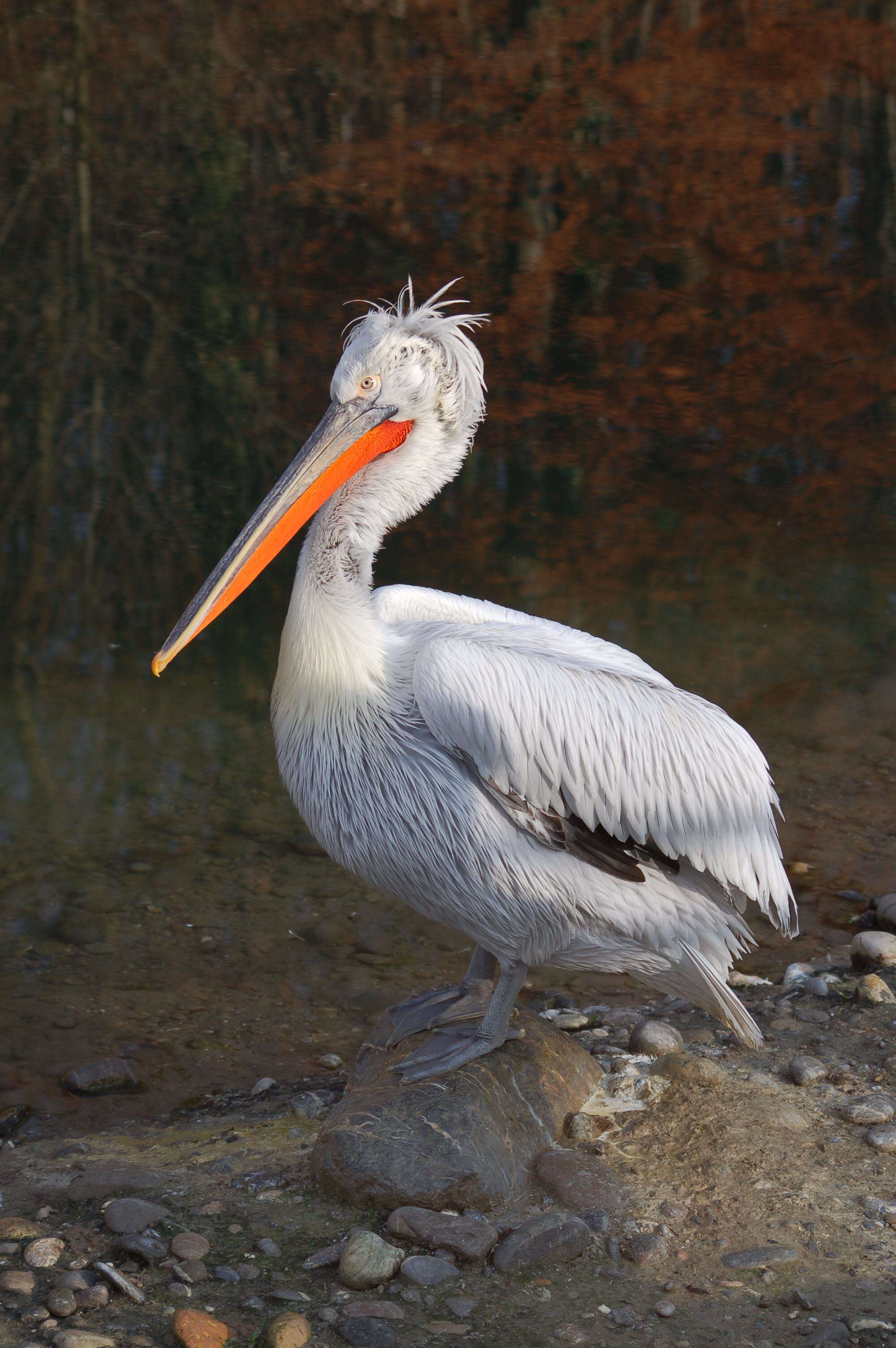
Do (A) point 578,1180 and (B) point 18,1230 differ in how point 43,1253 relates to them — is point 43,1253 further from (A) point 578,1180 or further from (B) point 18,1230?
(A) point 578,1180

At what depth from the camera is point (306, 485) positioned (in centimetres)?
351

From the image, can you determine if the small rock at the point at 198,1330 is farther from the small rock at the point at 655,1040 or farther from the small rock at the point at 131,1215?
the small rock at the point at 655,1040

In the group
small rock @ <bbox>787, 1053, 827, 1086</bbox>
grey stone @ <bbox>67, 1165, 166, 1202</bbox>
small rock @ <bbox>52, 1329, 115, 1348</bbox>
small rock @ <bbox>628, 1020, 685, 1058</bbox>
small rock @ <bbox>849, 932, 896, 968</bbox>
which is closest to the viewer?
small rock @ <bbox>52, 1329, 115, 1348</bbox>

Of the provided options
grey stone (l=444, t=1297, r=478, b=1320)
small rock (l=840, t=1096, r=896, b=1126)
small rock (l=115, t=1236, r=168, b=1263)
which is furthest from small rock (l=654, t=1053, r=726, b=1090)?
small rock (l=115, t=1236, r=168, b=1263)

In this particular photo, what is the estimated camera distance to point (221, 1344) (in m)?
2.67

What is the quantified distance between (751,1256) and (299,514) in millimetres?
1977

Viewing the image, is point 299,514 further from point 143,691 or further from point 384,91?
point 384,91

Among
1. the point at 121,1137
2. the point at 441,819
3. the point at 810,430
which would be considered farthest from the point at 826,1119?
the point at 810,430

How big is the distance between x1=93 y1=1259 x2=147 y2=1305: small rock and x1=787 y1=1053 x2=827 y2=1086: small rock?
66.1 inches

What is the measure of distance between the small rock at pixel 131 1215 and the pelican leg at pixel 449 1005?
77 centimetres

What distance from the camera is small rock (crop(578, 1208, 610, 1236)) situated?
3047 millimetres

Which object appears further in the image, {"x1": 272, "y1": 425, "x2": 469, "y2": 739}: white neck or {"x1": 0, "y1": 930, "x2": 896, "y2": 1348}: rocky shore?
{"x1": 272, "y1": 425, "x2": 469, "y2": 739}: white neck

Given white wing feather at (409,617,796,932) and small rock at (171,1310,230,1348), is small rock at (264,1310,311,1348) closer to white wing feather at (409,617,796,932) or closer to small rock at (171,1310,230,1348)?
small rock at (171,1310,230,1348)

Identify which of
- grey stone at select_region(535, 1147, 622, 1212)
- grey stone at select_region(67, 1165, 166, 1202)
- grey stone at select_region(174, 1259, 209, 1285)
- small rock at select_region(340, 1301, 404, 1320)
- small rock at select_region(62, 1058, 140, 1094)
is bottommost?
small rock at select_region(62, 1058, 140, 1094)
